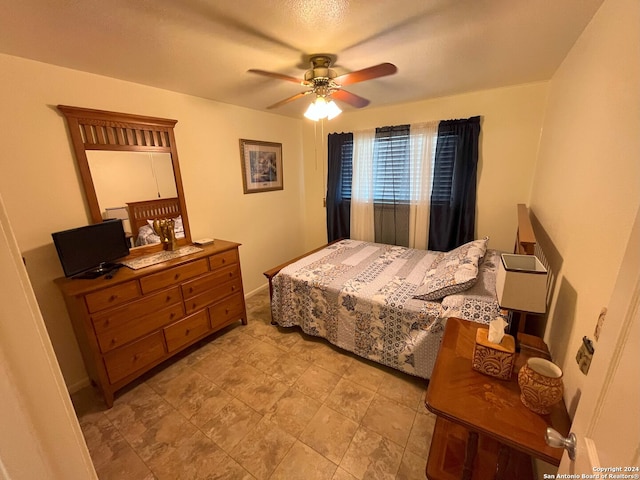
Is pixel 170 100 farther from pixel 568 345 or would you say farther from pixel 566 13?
pixel 568 345

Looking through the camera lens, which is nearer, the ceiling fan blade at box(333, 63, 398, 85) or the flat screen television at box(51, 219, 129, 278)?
the ceiling fan blade at box(333, 63, 398, 85)

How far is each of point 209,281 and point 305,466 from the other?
5.31ft

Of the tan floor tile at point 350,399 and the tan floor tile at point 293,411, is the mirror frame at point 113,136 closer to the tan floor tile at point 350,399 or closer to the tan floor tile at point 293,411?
the tan floor tile at point 293,411

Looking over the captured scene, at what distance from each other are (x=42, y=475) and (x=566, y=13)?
2.62 metres

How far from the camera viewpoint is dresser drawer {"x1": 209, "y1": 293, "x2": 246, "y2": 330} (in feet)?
8.29

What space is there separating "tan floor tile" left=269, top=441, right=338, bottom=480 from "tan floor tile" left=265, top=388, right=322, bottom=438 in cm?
12

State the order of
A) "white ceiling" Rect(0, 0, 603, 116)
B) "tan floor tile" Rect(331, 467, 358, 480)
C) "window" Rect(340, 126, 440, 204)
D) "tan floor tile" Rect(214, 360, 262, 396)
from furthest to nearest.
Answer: "window" Rect(340, 126, 440, 204) < "tan floor tile" Rect(214, 360, 262, 396) < "tan floor tile" Rect(331, 467, 358, 480) < "white ceiling" Rect(0, 0, 603, 116)

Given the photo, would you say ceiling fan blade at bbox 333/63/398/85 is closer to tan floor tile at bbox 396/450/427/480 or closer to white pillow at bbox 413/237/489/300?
white pillow at bbox 413/237/489/300

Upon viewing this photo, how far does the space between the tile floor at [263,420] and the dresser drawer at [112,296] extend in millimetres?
759

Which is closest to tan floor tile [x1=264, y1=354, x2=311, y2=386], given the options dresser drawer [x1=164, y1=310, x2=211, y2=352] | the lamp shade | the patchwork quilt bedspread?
the patchwork quilt bedspread

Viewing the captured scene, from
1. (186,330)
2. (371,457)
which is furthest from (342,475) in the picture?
(186,330)

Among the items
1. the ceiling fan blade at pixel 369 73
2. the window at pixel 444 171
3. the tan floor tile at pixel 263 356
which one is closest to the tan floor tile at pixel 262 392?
the tan floor tile at pixel 263 356

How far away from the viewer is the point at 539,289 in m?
1.18

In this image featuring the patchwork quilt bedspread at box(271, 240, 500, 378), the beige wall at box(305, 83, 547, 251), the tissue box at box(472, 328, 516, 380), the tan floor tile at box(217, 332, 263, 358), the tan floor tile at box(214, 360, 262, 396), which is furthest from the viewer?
the beige wall at box(305, 83, 547, 251)
